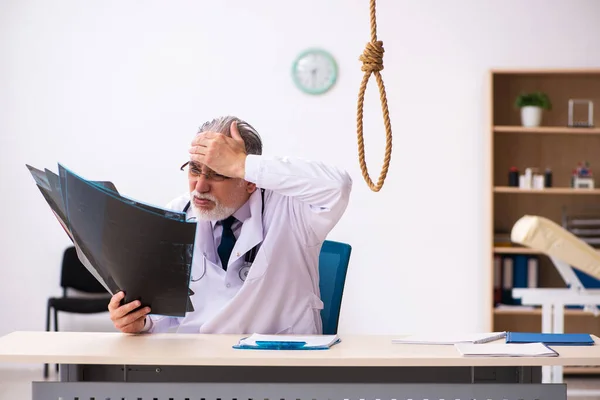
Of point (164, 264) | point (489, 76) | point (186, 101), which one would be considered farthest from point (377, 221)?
point (164, 264)

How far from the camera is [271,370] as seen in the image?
1780 millimetres

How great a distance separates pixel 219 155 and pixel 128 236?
35cm

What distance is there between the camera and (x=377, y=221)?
16.1ft

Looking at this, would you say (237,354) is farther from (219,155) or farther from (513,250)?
(513,250)

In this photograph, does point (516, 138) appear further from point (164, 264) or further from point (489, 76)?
point (164, 264)

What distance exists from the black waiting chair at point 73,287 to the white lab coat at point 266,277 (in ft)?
7.95

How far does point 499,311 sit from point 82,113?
2.88 m

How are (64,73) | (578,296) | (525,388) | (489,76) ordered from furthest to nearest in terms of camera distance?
(64,73) < (489,76) < (578,296) < (525,388)

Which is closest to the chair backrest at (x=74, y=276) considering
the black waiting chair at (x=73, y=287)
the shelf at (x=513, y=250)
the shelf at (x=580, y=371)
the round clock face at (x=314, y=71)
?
the black waiting chair at (x=73, y=287)

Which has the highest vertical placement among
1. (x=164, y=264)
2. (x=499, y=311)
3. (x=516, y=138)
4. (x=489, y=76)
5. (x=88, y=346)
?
(x=489, y=76)

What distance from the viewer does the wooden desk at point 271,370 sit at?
62.6 inches

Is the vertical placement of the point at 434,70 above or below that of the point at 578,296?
above

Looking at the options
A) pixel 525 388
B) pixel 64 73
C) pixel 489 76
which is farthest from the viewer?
pixel 64 73

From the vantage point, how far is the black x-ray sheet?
5.55 ft
